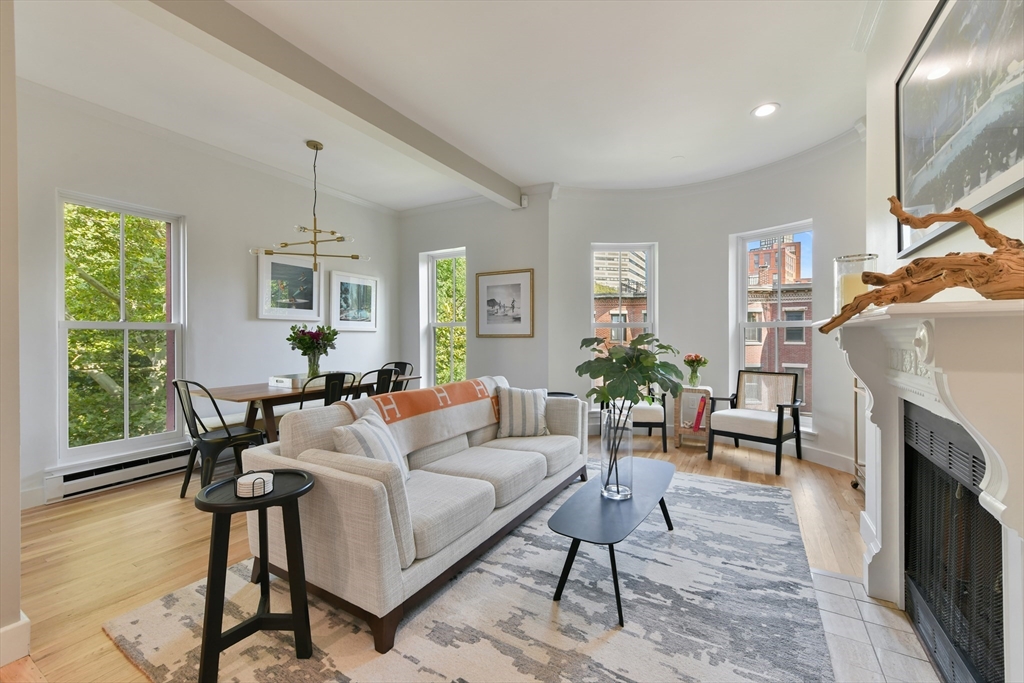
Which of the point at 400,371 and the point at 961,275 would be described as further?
the point at 400,371

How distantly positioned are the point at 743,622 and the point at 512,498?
121 cm

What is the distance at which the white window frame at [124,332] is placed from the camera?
3.20 meters

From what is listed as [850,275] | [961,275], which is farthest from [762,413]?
[961,275]

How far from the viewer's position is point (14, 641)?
1.70 metres

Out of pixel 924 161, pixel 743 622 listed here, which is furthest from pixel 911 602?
pixel 924 161

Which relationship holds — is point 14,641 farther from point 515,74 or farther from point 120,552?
point 515,74

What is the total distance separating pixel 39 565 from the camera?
232 cm

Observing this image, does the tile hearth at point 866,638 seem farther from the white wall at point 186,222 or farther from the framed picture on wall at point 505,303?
the white wall at point 186,222

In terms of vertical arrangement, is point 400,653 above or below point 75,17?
below

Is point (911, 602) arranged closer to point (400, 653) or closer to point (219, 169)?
point (400, 653)

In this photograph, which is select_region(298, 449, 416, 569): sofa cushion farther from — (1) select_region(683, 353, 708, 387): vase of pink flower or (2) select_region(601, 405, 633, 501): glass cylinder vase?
(1) select_region(683, 353, 708, 387): vase of pink flower

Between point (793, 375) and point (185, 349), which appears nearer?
point (185, 349)

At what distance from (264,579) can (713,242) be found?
4795mm

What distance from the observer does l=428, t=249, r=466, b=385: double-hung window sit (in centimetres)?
588
